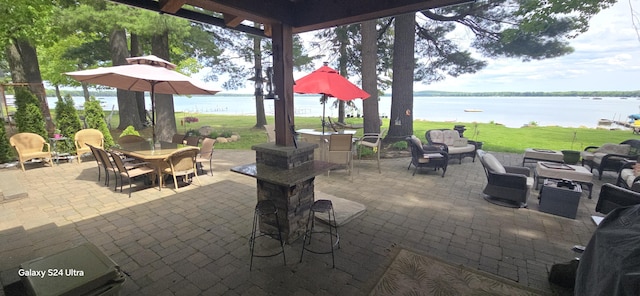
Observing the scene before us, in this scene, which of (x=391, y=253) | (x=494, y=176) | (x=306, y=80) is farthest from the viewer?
(x=306, y=80)

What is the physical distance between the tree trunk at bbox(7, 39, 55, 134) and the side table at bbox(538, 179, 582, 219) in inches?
504

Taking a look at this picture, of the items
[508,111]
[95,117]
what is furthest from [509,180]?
[508,111]

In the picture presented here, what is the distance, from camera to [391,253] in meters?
3.07

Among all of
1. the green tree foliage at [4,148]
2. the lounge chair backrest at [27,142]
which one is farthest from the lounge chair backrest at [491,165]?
the green tree foliage at [4,148]

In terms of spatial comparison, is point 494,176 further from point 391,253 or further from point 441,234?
point 391,253

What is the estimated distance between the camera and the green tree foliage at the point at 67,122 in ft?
24.6

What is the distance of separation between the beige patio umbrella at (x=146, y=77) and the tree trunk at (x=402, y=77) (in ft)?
19.8

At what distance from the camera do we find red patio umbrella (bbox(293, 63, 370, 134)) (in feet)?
17.5

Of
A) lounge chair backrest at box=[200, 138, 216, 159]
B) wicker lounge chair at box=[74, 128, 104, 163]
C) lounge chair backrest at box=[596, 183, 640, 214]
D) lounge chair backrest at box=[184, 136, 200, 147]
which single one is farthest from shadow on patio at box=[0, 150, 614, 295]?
wicker lounge chair at box=[74, 128, 104, 163]

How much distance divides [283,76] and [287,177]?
1263 millimetres

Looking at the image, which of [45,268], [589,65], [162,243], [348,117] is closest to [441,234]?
[162,243]

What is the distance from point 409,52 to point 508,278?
783cm

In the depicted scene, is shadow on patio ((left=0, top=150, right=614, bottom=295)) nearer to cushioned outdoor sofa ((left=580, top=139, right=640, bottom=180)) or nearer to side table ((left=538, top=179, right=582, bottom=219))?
side table ((left=538, top=179, right=582, bottom=219))

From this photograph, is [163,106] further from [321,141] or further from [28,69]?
[321,141]
